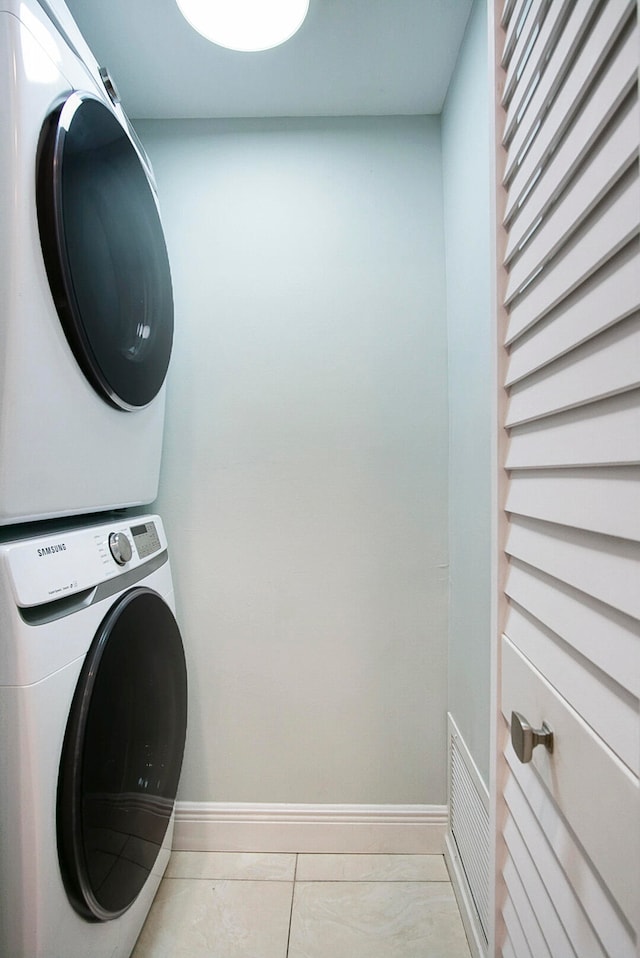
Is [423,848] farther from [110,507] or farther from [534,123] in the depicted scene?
[534,123]

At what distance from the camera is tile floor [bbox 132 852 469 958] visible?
120cm

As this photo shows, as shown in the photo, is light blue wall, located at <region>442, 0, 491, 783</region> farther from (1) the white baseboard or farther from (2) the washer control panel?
(2) the washer control panel

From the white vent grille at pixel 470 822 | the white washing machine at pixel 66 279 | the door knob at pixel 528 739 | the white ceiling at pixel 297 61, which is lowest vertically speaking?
the white vent grille at pixel 470 822

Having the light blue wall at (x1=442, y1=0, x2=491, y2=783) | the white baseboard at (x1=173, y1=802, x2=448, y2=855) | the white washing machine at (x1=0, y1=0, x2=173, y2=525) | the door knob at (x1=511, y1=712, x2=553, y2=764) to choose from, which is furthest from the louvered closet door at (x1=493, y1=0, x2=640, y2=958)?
the white baseboard at (x1=173, y1=802, x2=448, y2=855)

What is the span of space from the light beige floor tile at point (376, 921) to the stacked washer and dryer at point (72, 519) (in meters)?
0.40

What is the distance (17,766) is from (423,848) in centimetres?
123

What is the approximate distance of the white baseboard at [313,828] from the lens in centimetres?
150

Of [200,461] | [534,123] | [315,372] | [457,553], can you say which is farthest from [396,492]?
[534,123]

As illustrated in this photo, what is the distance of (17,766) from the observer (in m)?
0.76

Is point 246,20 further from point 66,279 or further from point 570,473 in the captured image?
point 570,473

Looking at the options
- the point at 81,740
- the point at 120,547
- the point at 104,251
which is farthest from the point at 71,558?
the point at 104,251

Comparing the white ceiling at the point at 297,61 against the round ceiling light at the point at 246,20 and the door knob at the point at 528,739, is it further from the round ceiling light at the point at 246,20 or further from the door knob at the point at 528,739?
the door knob at the point at 528,739

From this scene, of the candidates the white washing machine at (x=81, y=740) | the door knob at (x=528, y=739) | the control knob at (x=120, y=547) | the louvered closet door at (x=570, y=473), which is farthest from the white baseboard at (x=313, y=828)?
the door knob at (x=528, y=739)

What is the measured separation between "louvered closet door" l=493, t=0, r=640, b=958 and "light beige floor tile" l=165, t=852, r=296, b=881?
0.87m
